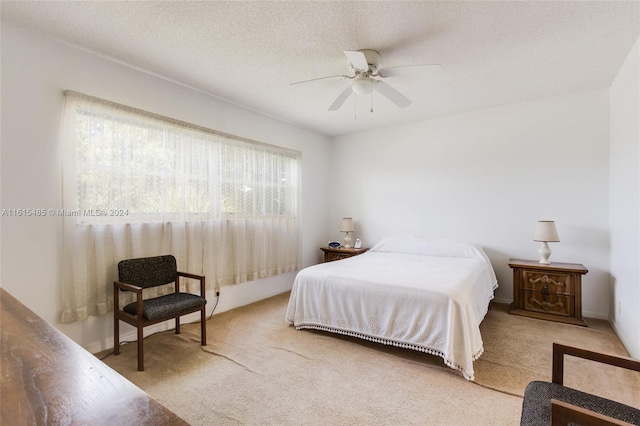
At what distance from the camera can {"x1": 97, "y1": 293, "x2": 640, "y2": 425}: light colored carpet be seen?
187cm

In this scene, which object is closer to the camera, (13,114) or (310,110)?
(13,114)

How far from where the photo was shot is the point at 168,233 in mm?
3199

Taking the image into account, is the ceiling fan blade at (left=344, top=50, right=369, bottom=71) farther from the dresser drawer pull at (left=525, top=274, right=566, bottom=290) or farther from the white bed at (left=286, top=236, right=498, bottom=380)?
the dresser drawer pull at (left=525, top=274, right=566, bottom=290)

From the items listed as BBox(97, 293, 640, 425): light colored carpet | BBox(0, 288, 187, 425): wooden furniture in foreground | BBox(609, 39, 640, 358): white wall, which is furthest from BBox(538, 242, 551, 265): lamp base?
BBox(0, 288, 187, 425): wooden furniture in foreground

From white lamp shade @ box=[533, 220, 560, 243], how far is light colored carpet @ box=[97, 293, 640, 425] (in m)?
0.93

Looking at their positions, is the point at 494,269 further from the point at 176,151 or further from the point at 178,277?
the point at 176,151

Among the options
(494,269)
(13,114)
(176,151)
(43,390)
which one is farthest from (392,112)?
(43,390)

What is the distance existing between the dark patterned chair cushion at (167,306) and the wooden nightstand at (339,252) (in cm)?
249

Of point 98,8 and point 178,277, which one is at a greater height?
point 98,8

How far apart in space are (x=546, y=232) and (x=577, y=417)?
120 inches

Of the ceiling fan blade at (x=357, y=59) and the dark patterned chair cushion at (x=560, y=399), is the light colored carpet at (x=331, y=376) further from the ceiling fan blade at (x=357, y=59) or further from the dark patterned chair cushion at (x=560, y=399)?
the ceiling fan blade at (x=357, y=59)

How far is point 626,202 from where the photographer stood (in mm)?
2797

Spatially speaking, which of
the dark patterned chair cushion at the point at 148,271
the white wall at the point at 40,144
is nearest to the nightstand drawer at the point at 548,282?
the dark patterned chair cushion at the point at 148,271

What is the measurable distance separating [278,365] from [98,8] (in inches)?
113
